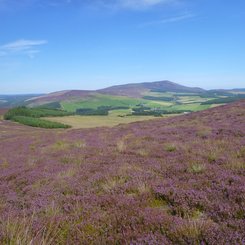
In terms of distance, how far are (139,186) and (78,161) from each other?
513 cm

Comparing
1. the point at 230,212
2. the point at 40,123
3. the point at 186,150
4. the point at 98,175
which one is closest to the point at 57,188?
the point at 98,175

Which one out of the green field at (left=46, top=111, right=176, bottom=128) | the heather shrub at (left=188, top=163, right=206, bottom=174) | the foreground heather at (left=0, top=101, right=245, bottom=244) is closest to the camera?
the foreground heather at (left=0, top=101, right=245, bottom=244)

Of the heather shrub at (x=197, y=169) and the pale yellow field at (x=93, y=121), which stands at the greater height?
the heather shrub at (x=197, y=169)

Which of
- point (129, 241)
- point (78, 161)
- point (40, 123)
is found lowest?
point (40, 123)

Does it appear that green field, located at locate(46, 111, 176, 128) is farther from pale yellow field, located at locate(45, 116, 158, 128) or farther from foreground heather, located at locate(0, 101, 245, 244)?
foreground heather, located at locate(0, 101, 245, 244)

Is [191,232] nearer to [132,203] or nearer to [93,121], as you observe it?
[132,203]

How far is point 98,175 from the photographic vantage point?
303 inches

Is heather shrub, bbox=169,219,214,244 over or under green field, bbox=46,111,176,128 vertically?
over

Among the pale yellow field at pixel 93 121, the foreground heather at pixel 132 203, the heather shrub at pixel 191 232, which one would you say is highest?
the heather shrub at pixel 191 232

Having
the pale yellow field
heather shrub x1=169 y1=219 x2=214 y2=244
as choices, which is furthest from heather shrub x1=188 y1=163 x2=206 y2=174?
the pale yellow field

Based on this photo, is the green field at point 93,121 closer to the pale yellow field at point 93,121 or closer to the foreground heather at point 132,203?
the pale yellow field at point 93,121

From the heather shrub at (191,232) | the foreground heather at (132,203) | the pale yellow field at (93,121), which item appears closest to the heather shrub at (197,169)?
the foreground heather at (132,203)

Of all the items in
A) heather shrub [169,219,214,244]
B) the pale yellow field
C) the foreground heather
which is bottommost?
the pale yellow field

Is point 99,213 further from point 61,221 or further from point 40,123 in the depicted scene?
point 40,123
